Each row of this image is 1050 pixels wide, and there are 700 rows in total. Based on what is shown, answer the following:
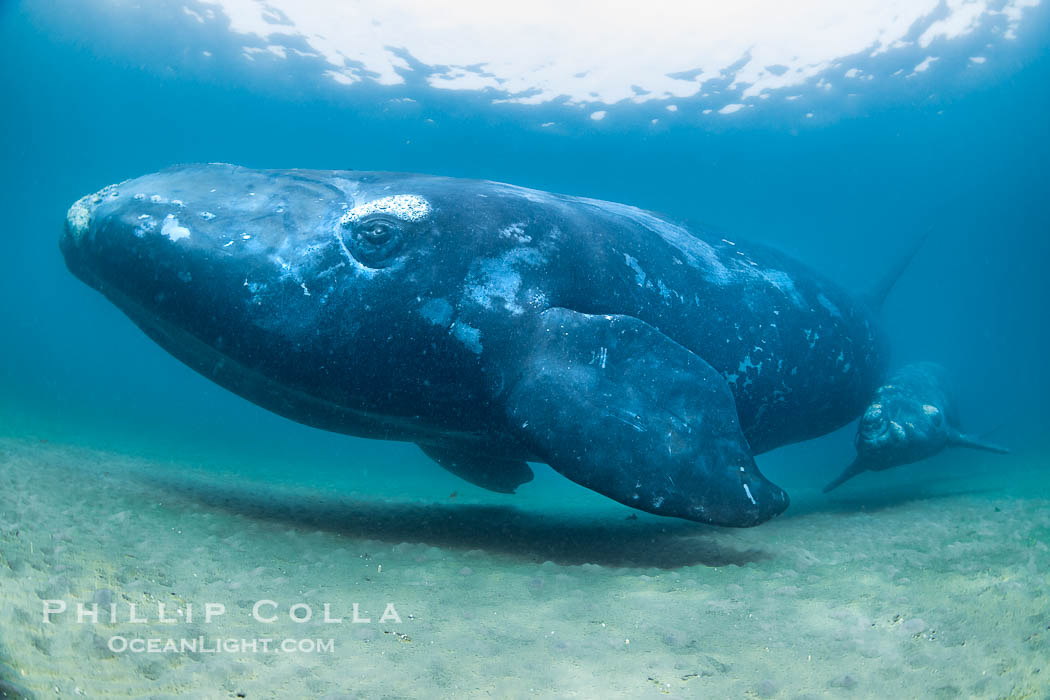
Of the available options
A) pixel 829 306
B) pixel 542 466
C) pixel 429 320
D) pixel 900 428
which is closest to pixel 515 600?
pixel 429 320

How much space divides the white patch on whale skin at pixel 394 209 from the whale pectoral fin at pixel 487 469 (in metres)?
3.36

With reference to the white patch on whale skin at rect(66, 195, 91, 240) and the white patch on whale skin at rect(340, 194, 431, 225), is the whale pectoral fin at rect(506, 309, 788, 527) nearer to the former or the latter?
the white patch on whale skin at rect(340, 194, 431, 225)

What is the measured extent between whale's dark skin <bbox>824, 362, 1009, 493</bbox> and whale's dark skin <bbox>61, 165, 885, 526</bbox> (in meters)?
5.21

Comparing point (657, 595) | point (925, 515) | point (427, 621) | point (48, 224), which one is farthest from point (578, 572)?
point (48, 224)

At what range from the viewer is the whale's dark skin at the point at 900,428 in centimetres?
867

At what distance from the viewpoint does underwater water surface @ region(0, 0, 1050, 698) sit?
2.78 meters

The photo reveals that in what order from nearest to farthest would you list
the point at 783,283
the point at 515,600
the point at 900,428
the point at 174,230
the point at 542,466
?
the point at 515,600
the point at 174,230
the point at 783,283
the point at 900,428
the point at 542,466

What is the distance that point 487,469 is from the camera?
746 cm

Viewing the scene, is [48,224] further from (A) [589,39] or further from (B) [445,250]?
(B) [445,250]

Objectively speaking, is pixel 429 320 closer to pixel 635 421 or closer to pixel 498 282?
pixel 498 282

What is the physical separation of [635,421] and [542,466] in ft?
102

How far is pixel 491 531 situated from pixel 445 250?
3367 millimetres

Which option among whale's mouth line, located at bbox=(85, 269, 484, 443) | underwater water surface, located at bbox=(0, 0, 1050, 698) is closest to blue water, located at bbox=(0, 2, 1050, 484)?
underwater water surface, located at bbox=(0, 0, 1050, 698)

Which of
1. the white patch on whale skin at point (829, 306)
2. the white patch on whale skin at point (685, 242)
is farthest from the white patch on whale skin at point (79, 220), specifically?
the white patch on whale skin at point (829, 306)
